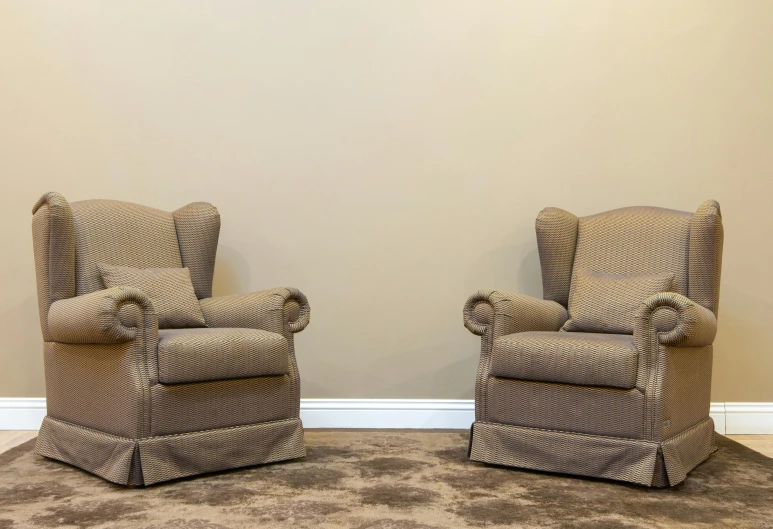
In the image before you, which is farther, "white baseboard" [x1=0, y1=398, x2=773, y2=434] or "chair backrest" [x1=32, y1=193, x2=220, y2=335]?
"white baseboard" [x1=0, y1=398, x2=773, y2=434]

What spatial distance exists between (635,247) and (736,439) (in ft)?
3.64

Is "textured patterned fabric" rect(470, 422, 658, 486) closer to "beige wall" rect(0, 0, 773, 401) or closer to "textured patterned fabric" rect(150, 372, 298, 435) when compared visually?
"textured patterned fabric" rect(150, 372, 298, 435)

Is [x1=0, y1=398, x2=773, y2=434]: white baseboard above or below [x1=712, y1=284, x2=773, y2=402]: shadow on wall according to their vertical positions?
below

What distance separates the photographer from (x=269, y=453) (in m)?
2.94

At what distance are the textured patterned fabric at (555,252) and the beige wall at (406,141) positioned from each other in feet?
1.08

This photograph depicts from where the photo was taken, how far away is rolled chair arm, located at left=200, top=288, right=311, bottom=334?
3.10m

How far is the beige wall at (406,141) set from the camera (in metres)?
3.80

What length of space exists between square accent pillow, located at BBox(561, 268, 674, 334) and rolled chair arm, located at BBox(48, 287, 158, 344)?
179 centimetres

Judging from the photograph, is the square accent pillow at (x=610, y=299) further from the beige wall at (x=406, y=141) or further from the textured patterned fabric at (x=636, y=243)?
the beige wall at (x=406, y=141)

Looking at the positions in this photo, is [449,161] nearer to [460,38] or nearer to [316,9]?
[460,38]

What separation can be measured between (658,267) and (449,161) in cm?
116

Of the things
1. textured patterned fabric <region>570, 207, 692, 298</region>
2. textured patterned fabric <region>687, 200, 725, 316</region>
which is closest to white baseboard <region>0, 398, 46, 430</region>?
textured patterned fabric <region>570, 207, 692, 298</region>

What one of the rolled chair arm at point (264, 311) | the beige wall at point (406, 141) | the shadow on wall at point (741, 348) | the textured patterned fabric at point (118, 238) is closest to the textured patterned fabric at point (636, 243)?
the beige wall at point (406, 141)

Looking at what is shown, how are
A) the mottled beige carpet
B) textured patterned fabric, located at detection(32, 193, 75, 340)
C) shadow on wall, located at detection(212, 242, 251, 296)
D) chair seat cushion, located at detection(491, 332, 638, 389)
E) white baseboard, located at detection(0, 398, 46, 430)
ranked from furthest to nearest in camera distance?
shadow on wall, located at detection(212, 242, 251, 296)
white baseboard, located at detection(0, 398, 46, 430)
textured patterned fabric, located at detection(32, 193, 75, 340)
chair seat cushion, located at detection(491, 332, 638, 389)
the mottled beige carpet
